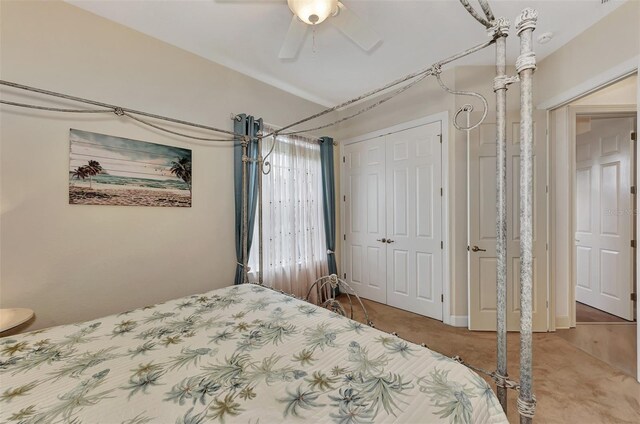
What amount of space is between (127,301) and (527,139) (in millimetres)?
2833

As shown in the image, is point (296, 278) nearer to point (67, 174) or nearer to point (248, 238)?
point (248, 238)

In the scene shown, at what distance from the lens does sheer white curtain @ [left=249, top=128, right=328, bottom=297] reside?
10.2 feet

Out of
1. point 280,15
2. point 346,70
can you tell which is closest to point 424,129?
point 346,70

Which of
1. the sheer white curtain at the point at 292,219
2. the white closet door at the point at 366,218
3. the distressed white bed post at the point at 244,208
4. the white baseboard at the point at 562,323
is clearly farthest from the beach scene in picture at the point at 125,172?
the white baseboard at the point at 562,323

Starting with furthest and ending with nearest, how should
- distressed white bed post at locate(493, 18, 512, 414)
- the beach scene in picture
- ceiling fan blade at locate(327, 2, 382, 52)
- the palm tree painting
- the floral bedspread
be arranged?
the palm tree painting, the beach scene in picture, ceiling fan blade at locate(327, 2, 382, 52), distressed white bed post at locate(493, 18, 512, 414), the floral bedspread

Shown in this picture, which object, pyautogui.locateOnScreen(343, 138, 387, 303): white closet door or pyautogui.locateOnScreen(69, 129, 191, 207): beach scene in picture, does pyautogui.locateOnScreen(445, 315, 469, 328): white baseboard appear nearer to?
pyautogui.locateOnScreen(343, 138, 387, 303): white closet door

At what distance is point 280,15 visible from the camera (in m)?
2.05

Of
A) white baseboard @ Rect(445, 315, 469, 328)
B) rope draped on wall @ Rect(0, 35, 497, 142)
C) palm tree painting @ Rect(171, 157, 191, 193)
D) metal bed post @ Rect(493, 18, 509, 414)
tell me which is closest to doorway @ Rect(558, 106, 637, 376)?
white baseboard @ Rect(445, 315, 469, 328)

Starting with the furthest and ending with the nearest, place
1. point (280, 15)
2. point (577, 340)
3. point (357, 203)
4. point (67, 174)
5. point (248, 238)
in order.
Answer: point (357, 203) < point (248, 238) < point (577, 340) < point (280, 15) < point (67, 174)

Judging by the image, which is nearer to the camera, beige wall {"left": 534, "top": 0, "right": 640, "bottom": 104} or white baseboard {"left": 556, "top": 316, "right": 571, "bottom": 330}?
beige wall {"left": 534, "top": 0, "right": 640, "bottom": 104}

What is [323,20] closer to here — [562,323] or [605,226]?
[562,323]

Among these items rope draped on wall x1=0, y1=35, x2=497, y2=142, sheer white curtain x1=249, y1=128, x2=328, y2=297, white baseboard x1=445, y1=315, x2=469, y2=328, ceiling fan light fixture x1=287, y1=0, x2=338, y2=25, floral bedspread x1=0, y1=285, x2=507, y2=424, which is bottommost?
white baseboard x1=445, y1=315, x2=469, y2=328

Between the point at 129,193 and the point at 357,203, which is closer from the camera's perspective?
the point at 129,193

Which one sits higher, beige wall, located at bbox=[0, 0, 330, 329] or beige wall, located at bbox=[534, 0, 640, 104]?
beige wall, located at bbox=[534, 0, 640, 104]
